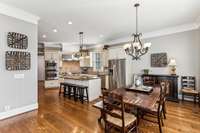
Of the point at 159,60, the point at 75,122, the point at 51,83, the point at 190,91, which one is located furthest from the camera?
the point at 51,83

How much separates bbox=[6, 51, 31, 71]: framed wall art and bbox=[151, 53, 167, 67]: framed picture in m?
5.00

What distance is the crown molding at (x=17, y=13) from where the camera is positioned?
3465 mm

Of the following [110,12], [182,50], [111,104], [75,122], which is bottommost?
[75,122]

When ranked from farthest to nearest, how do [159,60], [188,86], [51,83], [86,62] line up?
[86,62]
[51,83]
[159,60]
[188,86]

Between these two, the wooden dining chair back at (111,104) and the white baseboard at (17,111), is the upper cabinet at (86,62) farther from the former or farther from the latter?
the wooden dining chair back at (111,104)

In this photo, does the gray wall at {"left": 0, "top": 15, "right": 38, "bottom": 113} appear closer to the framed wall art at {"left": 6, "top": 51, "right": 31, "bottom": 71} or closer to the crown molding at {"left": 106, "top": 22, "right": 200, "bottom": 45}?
the framed wall art at {"left": 6, "top": 51, "right": 31, "bottom": 71}

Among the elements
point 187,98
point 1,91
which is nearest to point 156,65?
point 187,98

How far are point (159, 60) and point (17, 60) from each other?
5.37 meters

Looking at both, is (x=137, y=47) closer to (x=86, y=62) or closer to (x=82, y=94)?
(x=82, y=94)

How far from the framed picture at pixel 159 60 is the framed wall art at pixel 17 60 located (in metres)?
5.00

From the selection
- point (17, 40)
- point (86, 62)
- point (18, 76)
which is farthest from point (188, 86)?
point (17, 40)

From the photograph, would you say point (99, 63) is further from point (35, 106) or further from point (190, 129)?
point (190, 129)

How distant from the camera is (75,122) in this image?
130 inches

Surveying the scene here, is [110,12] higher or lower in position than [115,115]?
higher
